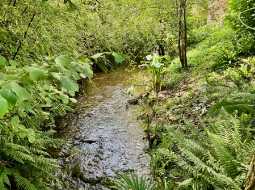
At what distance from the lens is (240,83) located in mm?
7656

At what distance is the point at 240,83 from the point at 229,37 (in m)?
5.09

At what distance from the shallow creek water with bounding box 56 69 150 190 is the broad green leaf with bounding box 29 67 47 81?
4.63 metres

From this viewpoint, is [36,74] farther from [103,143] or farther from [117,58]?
[103,143]

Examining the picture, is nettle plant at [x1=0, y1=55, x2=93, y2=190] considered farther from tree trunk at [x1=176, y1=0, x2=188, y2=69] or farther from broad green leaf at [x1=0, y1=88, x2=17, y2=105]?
tree trunk at [x1=176, y1=0, x2=188, y2=69]

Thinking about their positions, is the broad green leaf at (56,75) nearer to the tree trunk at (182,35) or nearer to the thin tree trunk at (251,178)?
the thin tree trunk at (251,178)

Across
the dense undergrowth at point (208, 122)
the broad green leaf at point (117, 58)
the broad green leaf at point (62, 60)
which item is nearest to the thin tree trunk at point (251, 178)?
the dense undergrowth at point (208, 122)

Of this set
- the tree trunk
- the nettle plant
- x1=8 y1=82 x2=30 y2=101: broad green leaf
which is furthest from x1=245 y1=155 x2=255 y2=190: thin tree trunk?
the tree trunk

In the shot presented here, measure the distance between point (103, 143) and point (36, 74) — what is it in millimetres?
6658

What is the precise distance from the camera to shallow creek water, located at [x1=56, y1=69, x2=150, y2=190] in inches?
254

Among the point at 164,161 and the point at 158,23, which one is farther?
the point at 158,23

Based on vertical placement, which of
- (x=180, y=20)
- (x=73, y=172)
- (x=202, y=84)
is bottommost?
(x=73, y=172)

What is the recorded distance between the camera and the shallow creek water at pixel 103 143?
21.1 ft

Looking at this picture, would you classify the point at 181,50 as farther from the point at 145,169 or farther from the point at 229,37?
the point at 145,169

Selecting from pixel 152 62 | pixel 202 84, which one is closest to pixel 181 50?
pixel 202 84
